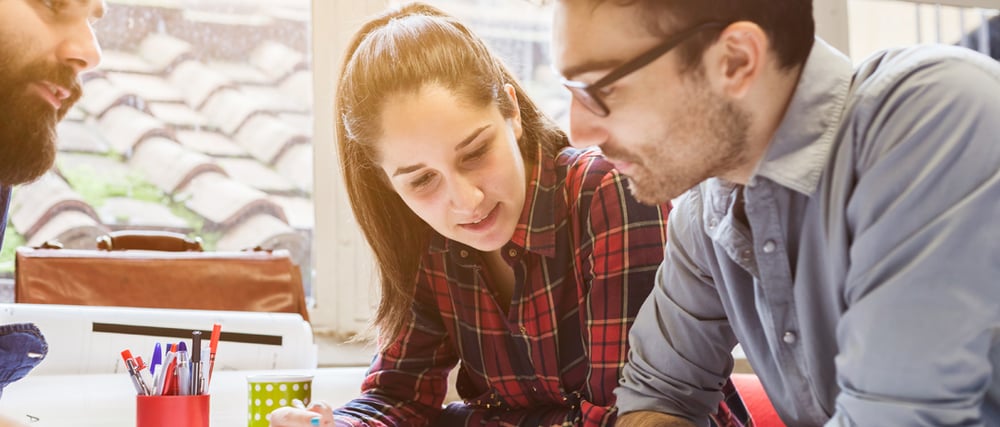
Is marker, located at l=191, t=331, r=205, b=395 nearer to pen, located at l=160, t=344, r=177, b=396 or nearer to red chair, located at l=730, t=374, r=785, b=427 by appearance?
pen, located at l=160, t=344, r=177, b=396

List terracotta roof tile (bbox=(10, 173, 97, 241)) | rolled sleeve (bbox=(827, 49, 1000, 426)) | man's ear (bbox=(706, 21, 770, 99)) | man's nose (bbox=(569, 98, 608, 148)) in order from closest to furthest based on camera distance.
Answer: rolled sleeve (bbox=(827, 49, 1000, 426)) → man's ear (bbox=(706, 21, 770, 99)) → man's nose (bbox=(569, 98, 608, 148)) → terracotta roof tile (bbox=(10, 173, 97, 241))

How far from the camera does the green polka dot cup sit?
1.41 meters

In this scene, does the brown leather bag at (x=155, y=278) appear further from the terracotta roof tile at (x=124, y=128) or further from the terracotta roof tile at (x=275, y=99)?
the terracotta roof tile at (x=275, y=99)

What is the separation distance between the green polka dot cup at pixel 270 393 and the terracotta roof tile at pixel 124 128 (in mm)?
1607

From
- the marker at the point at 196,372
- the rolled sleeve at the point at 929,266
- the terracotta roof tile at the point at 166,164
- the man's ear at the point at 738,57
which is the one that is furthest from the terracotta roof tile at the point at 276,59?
the rolled sleeve at the point at 929,266

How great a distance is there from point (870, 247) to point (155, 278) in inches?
75.0

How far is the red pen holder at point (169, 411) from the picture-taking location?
131cm

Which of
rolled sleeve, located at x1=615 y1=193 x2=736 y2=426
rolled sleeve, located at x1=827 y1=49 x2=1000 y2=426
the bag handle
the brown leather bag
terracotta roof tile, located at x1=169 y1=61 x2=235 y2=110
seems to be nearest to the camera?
rolled sleeve, located at x1=827 y1=49 x2=1000 y2=426

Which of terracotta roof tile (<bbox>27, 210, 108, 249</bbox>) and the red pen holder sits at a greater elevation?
terracotta roof tile (<bbox>27, 210, 108, 249</bbox>)

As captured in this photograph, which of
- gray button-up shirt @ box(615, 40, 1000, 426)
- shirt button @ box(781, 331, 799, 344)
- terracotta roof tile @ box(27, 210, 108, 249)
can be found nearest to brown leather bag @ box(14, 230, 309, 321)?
terracotta roof tile @ box(27, 210, 108, 249)

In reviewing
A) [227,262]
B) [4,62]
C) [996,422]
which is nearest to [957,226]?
[996,422]

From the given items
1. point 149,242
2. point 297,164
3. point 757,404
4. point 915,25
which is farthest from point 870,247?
point 915,25

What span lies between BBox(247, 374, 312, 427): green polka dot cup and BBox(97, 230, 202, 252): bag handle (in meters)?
1.24

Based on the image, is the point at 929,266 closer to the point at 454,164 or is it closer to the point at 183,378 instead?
the point at 454,164
